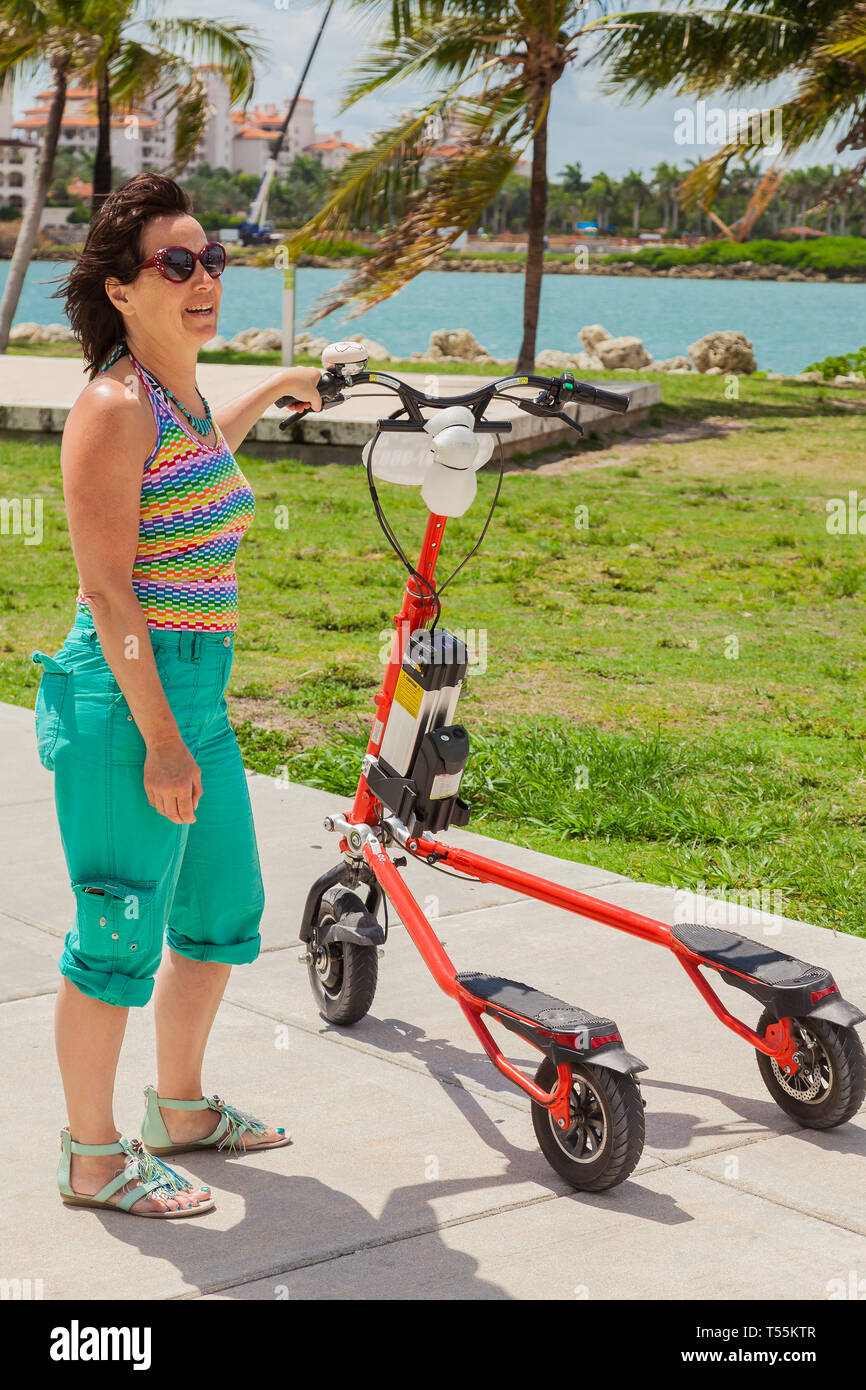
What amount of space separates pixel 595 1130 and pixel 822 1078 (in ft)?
1.80

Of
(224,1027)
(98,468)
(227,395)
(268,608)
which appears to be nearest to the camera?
(98,468)

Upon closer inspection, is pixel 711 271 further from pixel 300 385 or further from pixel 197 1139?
pixel 197 1139

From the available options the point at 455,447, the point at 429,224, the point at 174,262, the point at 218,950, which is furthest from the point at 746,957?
the point at 429,224

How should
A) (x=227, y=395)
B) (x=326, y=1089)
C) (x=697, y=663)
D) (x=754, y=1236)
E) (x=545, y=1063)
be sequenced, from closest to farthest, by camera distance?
1. (x=754, y=1236)
2. (x=545, y=1063)
3. (x=326, y=1089)
4. (x=697, y=663)
5. (x=227, y=395)

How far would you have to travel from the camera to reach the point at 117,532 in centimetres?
260

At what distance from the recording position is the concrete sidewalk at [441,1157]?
2.64m

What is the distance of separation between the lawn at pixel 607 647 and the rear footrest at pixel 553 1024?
4.00 feet

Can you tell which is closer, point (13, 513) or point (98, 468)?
point (98, 468)

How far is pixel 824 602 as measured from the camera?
906 centimetres

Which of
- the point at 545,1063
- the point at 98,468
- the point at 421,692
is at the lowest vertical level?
the point at 545,1063

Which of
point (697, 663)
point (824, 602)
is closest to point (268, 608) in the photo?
point (697, 663)

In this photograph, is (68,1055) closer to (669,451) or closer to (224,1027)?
(224,1027)

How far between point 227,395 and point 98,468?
12319mm

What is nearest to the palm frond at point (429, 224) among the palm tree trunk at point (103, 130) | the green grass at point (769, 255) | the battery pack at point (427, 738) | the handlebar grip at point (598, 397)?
the palm tree trunk at point (103, 130)
